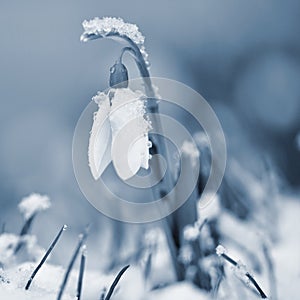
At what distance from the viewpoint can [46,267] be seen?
96 cm

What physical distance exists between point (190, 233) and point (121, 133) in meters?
0.20

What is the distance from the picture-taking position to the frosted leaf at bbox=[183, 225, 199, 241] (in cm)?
85

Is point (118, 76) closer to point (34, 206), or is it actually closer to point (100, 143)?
point (100, 143)

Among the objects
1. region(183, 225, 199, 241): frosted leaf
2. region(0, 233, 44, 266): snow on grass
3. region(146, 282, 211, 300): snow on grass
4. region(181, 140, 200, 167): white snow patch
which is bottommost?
region(146, 282, 211, 300): snow on grass

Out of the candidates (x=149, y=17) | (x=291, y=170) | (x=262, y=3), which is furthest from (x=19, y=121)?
(x=291, y=170)

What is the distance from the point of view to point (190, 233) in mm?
856

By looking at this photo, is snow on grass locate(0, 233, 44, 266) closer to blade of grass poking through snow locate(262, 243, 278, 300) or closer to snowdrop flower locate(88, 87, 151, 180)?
snowdrop flower locate(88, 87, 151, 180)

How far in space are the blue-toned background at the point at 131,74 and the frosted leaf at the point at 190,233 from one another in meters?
0.60

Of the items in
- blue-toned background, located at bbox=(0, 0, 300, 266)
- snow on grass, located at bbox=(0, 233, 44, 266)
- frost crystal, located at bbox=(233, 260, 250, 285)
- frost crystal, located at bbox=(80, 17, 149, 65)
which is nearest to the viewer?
frost crystal, located at bbox=(233, 260, 250, 285)

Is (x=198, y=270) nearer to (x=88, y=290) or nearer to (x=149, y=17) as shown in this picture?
(x=88, y=290)

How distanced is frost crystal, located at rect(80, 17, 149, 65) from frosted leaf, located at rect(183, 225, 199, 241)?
0.30 m

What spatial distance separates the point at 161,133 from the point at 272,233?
1.18 feet

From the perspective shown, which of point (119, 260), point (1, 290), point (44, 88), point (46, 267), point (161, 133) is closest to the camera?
point (1, 290)

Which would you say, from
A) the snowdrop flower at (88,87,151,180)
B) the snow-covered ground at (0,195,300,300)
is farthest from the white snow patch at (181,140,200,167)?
the snowdrop flower at (88,87,151,180)
